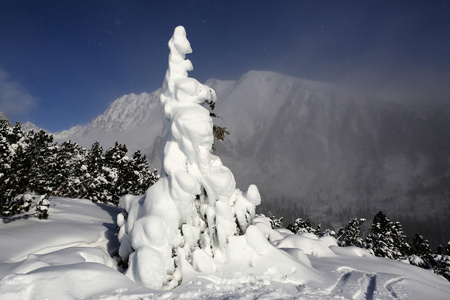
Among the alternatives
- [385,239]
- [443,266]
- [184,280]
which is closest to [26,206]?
[184,280]

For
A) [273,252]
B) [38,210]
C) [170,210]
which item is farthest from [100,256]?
[273,252]

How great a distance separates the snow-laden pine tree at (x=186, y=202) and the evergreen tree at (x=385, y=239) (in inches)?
1210

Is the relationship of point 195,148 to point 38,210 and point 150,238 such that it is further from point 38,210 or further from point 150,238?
point 38,210

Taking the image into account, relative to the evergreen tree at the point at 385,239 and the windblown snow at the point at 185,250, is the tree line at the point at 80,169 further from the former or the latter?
the evergreen tree at the point at 385,239

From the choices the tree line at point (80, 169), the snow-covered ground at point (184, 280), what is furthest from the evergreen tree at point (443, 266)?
the tree line at point (80, 169)

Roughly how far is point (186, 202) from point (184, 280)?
2.55 m

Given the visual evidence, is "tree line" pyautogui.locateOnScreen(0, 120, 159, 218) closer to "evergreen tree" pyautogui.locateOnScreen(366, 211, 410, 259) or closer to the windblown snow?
the windblown snow

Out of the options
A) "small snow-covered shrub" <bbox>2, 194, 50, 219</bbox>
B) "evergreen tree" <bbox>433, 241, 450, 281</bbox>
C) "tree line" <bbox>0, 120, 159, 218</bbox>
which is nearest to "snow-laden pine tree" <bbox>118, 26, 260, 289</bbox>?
"small snow-covered shrub" <bbox>2, 194, 50, 219</bbox>

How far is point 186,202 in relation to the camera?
955 cm

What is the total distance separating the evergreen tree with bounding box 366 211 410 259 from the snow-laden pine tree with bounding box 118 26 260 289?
30.7m

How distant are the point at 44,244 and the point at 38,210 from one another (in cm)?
246

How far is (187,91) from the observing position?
10633 millimetres

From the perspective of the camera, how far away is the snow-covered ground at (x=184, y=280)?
18.8 ft

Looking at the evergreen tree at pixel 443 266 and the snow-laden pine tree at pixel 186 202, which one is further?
the evergreen tree at pixel 443 266
